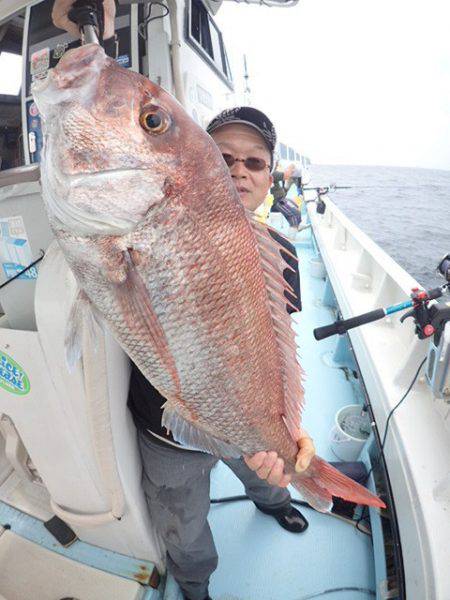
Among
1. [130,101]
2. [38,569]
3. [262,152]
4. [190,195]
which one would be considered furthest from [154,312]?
[38,569]

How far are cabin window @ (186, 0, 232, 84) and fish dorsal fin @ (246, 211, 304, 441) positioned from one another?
3.82 metres

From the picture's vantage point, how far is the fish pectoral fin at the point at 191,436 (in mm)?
974

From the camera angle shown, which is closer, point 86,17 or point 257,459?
point 86,17

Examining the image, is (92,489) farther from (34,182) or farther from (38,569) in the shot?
(34,182)

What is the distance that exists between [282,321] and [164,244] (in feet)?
1.52

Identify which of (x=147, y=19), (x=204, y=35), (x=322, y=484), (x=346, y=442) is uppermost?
(x=204, y=35)

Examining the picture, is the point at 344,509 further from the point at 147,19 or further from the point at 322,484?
the point at 147,19

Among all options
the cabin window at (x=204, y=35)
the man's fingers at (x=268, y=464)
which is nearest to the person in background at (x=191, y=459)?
the man's fingers at (x=268, y=464)

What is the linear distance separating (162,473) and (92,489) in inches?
10.2

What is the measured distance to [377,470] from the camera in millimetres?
1855

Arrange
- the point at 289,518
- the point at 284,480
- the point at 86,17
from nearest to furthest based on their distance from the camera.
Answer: the point at 86,17
the point at 284,480
the point at 289,518

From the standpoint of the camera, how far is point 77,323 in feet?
2.72

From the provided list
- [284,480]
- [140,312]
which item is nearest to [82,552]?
[284,480]

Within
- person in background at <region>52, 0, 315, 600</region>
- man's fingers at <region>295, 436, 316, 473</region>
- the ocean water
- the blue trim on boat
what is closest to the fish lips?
person in background at <region>52, 0, 315, 600</region>
